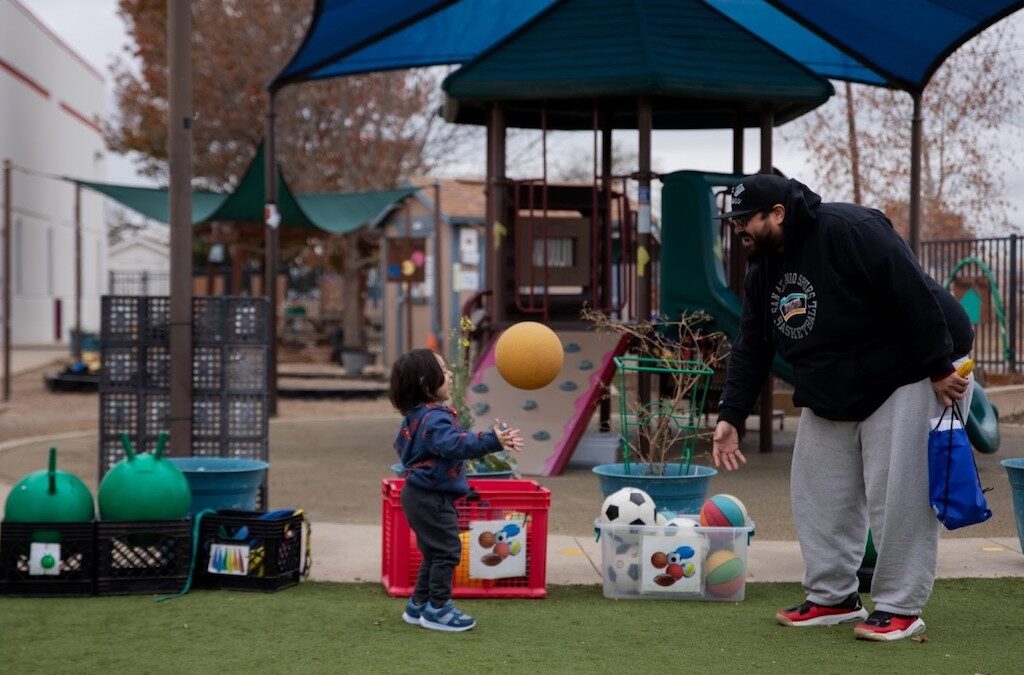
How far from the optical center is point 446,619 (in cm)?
527

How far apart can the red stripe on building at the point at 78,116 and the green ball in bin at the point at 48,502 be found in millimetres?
41518

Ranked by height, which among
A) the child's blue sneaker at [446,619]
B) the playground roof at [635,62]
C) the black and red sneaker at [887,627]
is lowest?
the child's blue sneaker at [446,619]

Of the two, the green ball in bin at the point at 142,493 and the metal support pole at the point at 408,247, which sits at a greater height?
the metal support pole at the point at 408,247

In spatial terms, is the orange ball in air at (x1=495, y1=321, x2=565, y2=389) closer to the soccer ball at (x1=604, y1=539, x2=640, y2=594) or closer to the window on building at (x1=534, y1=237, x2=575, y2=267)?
the soccer ball at (x1=604, y1=539, x2=640, y2=594)

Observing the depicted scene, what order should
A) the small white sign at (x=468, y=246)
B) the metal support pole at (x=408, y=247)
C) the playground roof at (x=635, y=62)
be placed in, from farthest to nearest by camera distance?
the small white sign at (x=468, y=246) < the metal support pole at (x=408, y=247) < the playground roof at (x=635, y=62)

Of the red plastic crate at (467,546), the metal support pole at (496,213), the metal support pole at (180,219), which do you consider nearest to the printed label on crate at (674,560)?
the red plastic crate at (467,546)

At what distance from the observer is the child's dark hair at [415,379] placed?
5.30 metres

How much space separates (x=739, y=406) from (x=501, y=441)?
3.34ft

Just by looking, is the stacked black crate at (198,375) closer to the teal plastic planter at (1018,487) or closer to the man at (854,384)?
the man at (854,384)

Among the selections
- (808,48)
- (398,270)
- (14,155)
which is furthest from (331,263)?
(808,48)

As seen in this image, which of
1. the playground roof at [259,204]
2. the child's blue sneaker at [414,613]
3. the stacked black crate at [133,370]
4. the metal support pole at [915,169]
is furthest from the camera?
the playground roof at [259,204]

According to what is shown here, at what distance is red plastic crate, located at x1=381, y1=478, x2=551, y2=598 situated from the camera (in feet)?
19.3

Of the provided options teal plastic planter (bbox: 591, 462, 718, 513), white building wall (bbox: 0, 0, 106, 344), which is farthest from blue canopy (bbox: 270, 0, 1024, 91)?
white building wall (bbox: 0, 0, 106, 344)

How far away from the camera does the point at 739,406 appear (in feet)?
17.6
